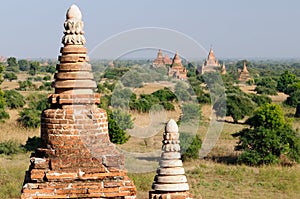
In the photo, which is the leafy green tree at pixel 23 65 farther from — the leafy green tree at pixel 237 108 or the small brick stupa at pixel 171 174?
the small brick stupa at pixel 171 174

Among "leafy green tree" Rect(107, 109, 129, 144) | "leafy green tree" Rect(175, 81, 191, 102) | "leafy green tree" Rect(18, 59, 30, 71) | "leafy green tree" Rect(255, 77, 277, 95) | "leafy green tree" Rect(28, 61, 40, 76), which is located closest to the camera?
"leafy green tree" Rect(175, 81, 191, 102)

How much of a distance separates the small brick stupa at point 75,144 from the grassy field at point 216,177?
11.1 m

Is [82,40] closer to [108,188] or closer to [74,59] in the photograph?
[74,59]

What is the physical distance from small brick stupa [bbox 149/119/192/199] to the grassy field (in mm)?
9768

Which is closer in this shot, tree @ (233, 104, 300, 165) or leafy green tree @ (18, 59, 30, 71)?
tree @ (233, 104, 300, 165)

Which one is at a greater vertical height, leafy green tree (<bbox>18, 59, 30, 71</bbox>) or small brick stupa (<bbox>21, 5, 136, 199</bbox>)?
small brick stupa (<bbox>21, 5, 136, 199</bbox>)

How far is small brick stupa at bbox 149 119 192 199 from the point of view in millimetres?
8094

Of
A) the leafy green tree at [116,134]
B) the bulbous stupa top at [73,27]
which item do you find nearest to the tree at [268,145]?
the leafy green tree at [116,134]

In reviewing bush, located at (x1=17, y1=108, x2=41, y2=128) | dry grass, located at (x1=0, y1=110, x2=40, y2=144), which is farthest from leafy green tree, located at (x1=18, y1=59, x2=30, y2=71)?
bush, located at (x1=17, y1=108, x2=41, y2=128)

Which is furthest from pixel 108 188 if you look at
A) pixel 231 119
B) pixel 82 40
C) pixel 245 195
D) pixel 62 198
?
pixel 231 119

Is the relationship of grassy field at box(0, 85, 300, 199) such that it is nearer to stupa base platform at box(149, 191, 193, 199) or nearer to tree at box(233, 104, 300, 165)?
tree at box(233, 104, 300, 165)

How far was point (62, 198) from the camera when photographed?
6523 millimetres

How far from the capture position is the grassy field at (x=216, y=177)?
20.1 m

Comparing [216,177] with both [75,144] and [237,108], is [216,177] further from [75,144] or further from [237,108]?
[237,108]
